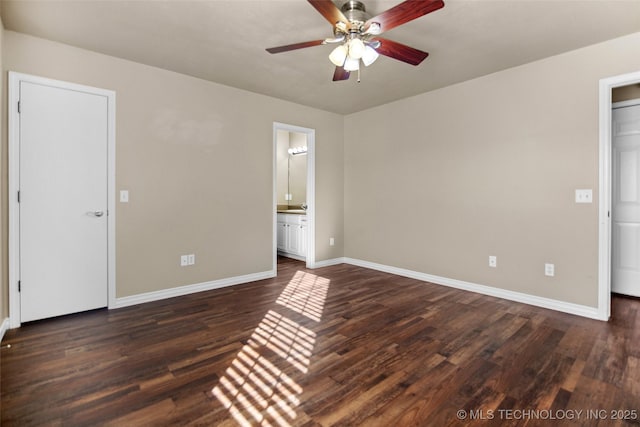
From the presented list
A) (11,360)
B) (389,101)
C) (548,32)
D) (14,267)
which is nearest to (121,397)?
(11,360)

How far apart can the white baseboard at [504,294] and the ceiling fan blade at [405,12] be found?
3.02m

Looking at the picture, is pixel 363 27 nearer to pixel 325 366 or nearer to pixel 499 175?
pixel 325 366

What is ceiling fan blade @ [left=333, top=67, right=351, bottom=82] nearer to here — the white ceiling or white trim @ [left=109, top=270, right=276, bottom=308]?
the white ceiling

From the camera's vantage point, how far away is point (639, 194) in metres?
3.49

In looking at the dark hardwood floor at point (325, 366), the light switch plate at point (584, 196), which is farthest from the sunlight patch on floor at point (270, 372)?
the light switch plate at point (584, 196)

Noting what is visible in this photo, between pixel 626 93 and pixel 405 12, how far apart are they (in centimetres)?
334

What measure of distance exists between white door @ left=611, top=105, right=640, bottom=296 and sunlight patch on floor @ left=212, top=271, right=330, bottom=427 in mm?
3525

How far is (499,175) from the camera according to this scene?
354 centimetres

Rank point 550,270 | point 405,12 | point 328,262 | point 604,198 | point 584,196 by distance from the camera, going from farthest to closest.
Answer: point 328,262 < point 550,270 < point 584,196 < point 604,198 < point 405,12

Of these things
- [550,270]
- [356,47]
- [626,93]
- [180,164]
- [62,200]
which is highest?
[626,93]

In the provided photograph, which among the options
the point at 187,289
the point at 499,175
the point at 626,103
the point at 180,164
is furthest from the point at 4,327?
the point at 626,103

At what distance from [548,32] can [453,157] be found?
156 cm

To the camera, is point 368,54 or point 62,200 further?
point 62,200

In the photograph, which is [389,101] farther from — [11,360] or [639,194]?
[11,360]
